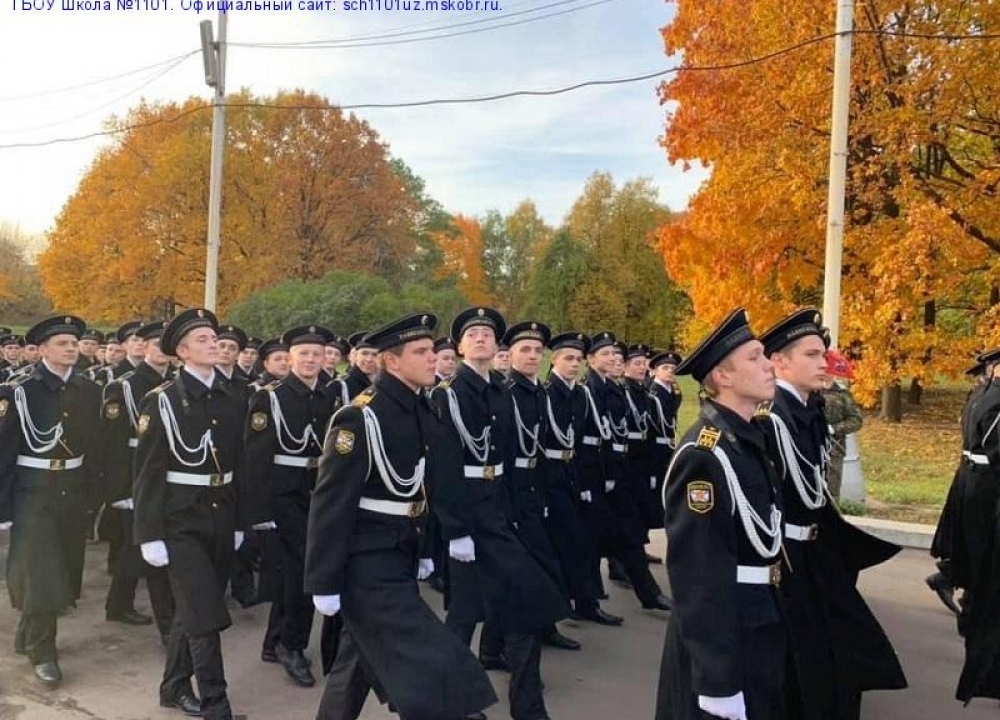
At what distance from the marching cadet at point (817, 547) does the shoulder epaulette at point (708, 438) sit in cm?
89

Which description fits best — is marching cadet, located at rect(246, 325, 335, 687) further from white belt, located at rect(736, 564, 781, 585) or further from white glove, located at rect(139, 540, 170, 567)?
white belt, located at rect(736, 564, 781, 585)

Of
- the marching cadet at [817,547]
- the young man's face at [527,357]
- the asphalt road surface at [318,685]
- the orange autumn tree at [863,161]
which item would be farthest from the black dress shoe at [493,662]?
the orange autumn tree at [863,161]

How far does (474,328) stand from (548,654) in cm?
218

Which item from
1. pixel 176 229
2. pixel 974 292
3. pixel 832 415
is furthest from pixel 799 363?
pixel 176 229

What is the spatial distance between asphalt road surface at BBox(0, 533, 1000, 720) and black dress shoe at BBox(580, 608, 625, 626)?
0.30ft

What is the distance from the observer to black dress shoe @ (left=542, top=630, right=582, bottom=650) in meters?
6.16

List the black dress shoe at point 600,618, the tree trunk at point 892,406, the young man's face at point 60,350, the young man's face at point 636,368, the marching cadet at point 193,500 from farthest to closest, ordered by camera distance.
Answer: the tree trunk at point 892,406
the young man's face at point 636,368
the black dress shoe at point 600,618
the young man's face at point 60,350
the marching cadet at point 193,500

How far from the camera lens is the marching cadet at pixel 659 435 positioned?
25.8 ft

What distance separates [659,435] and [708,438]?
525 centimetres

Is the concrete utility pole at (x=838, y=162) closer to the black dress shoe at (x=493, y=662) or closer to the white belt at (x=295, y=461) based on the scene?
the black dress shoe at (x=493, y=662)

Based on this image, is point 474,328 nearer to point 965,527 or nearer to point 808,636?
point 808,636

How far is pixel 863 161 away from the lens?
13625 millimetres

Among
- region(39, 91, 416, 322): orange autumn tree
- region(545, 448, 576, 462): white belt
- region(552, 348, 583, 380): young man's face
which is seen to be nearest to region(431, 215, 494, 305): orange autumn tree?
region(39, 91, 416, 322): orange autumn tree

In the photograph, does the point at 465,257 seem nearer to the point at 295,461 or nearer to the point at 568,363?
the point at 568,363
